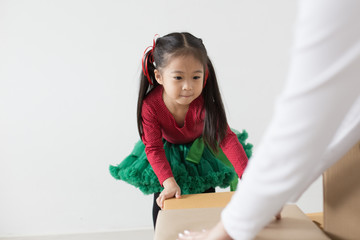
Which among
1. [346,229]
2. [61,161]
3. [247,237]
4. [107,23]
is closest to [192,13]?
[107,23]

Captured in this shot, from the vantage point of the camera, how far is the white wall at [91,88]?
175cm

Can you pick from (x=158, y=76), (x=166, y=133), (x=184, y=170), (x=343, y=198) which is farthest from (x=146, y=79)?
(x=343, y=198)

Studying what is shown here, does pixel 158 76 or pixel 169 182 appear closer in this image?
pixel 169 182

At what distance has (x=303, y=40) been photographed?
12.2 inches

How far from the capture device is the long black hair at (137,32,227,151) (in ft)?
3.48

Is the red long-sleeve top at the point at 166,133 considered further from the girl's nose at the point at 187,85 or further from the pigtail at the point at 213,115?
the girl's nose at the point at 187,85

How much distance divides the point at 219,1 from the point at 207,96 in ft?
2.64

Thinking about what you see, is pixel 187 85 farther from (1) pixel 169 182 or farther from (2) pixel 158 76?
(1) pixel 169 182

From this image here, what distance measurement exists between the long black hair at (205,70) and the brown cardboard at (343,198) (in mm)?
556

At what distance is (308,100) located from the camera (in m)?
0.31

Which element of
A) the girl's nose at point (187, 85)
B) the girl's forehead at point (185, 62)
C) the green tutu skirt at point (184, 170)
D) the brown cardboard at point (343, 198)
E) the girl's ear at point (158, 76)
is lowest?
the green tutu skirt at point (184, 170)

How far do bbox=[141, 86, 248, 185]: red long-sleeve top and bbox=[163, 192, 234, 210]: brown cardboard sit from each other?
159 millimetres

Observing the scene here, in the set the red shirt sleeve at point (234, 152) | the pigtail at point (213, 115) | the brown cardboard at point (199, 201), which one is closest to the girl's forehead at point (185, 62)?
the pigtail at point (213, 115)

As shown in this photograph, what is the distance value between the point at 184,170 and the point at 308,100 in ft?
2.77
